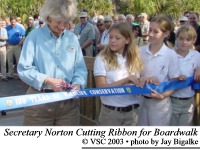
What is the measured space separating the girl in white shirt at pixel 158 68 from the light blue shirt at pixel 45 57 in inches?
31.4

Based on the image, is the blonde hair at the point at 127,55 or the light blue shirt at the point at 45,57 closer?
the light blue shirt at the point at 45,57

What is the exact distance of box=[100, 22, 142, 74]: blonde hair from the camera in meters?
3.03

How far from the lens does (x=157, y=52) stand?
320cm

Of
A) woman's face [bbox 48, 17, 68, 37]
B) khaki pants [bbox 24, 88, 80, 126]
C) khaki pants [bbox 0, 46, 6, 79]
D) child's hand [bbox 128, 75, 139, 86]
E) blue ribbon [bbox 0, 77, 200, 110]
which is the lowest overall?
khaki pants [bbox 0, 46, 6, 79]

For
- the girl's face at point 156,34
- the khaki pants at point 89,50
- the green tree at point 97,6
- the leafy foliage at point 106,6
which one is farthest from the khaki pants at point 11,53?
the green tree at point 97,6

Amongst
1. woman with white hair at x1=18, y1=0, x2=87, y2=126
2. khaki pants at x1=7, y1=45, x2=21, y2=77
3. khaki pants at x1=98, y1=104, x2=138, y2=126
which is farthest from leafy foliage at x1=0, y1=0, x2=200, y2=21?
woman with white hair at x1=18, y1=0, x2=87, y2=126

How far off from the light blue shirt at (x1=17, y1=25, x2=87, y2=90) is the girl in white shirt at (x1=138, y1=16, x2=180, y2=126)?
80 cm

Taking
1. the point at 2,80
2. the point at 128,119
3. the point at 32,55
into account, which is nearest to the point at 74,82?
the point at 32,55

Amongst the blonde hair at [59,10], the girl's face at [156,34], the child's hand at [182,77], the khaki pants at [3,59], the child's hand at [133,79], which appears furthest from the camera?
the khaki pants at [3,59]

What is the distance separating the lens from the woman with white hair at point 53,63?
106 inches

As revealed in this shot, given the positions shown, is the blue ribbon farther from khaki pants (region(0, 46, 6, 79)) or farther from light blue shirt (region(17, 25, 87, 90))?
khaki pants (region(0, 46, 6, 79))

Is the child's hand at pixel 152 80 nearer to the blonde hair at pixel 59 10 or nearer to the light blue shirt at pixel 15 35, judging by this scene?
the blonde hair at pixel 59 10

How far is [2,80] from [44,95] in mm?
8309

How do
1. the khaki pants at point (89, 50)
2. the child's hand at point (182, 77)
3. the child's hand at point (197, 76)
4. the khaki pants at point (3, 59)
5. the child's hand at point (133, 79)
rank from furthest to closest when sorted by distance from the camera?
the khaki pants at point (3, 59), the khaki pants at point (89, 50), the child's hand at point (197, 76), the child's hand at point (182, 77), the child's hand at point (133, 79)
